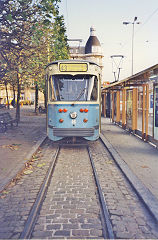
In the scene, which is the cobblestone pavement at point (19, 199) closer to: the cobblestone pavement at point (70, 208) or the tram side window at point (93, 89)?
the cobblestone pavement at point (70, 208)

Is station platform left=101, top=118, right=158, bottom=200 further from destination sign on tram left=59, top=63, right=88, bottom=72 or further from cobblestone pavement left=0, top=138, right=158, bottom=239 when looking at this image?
destination sign on tram left=59, top=63, right=88, bottom=72

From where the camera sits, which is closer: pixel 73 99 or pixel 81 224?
pixel 81 224

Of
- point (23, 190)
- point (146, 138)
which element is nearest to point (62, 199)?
point (23, 190)

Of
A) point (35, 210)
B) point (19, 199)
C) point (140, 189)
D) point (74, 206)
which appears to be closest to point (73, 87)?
point (140, 189)

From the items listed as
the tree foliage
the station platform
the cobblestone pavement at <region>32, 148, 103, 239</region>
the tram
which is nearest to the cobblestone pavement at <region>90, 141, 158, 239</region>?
the cobblestone pavement at <region>32, 148, 103, 239</region>

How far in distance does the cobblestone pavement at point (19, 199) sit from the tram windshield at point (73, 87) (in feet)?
8.68

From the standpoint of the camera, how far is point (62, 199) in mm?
4945

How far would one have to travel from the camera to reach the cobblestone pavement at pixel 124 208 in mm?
3740

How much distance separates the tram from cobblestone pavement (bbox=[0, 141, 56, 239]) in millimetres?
1920

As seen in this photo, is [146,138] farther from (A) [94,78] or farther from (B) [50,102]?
(B) [50,102]

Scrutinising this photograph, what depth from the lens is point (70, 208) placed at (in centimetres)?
451

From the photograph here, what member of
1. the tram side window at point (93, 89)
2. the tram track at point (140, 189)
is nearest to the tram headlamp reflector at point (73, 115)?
the tram side window at point (93, 89)

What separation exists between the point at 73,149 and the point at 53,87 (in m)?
2.45

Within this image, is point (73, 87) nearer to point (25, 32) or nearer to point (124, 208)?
point (124, 208)
